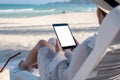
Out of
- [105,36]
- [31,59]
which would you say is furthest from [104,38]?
[31,59]

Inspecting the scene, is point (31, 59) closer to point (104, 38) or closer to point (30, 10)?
point (104, 38)

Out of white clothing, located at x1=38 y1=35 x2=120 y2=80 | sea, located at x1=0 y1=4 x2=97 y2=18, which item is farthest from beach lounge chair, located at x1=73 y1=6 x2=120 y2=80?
sea, located at x1=0 y1=4 x2=97 y2=18

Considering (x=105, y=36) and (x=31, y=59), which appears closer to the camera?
(x=105, y=36)

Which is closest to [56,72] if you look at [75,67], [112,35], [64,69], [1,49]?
[64,69]

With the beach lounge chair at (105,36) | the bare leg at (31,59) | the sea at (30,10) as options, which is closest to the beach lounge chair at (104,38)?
the beach lounge chair at (105,36)

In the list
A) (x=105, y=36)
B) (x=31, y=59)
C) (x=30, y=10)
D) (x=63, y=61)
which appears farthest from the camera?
(x=30, y=10)

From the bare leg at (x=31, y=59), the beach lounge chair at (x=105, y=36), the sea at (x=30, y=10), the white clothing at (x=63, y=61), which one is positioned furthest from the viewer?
the sea at (x=30, y=10)

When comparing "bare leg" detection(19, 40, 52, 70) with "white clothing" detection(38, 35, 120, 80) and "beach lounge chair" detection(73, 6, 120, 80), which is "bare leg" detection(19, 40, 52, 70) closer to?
"white clothing" detection(38, 35, 120, 80)

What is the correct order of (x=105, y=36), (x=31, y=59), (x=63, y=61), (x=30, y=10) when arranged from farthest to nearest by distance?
(x=30, y=10) < (x=31, y=59) < (x=63, y=61) < (x=105, y=36)

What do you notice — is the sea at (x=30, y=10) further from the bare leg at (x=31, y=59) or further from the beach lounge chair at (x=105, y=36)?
the beach lounge chair at (x=105, y=36)

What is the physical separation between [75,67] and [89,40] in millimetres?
164

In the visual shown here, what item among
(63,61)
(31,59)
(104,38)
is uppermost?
(104,38)

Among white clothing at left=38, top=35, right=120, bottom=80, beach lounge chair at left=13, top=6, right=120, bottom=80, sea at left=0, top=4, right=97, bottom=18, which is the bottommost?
sea at left=0, top=4, right=97, bottom=18

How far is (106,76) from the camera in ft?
4.88
